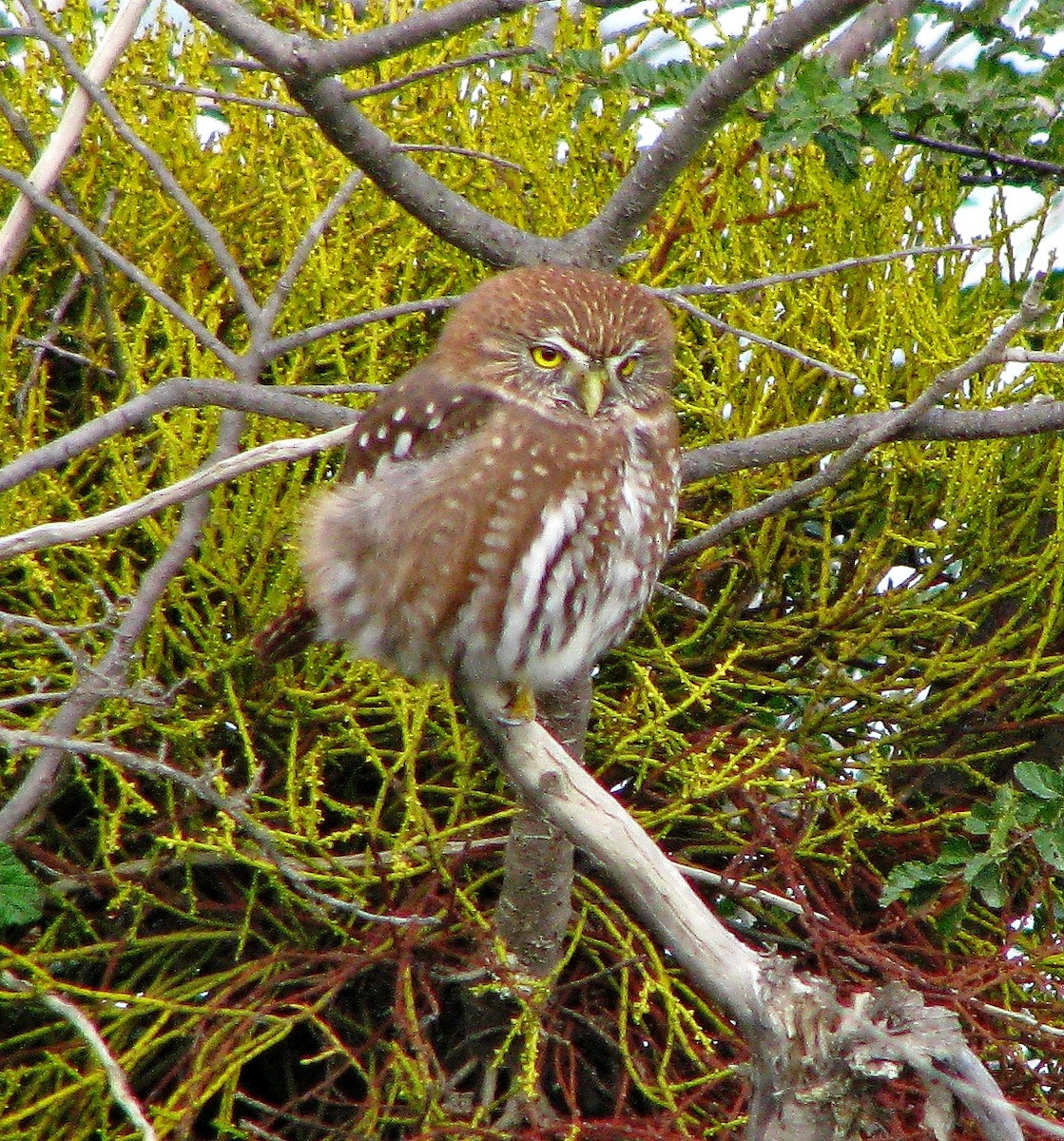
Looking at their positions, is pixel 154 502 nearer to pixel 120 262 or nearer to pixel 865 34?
pixel 120 262

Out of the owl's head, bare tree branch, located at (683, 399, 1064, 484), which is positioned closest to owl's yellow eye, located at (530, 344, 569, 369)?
the owl's head

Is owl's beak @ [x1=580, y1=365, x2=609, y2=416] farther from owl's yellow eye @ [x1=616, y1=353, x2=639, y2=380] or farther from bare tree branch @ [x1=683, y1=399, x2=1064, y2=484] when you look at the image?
bare tree branch @ [x1=683, y1=399, x2=1064, y2=484]

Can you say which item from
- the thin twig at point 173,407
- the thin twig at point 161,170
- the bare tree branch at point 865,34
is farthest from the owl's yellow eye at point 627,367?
the bare tree branch at point 865,34

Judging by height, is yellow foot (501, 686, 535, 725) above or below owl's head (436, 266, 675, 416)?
below

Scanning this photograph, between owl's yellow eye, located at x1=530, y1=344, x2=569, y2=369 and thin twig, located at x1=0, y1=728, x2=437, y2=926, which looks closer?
thin twig, located at x1=0, y1=728, x2=437, y2=926

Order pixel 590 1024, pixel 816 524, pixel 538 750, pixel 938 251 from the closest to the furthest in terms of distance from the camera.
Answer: pixel 538 750
pixel 938 251
pixel 590 1024
pixel 816 524

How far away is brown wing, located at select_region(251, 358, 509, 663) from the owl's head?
5 centimetres

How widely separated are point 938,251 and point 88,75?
115cm

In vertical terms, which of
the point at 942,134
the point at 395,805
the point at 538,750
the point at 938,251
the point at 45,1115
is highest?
the point at 942,134

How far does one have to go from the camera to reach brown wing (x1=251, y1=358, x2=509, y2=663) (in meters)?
2.08

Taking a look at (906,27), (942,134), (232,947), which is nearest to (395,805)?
(232,947)

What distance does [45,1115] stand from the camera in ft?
6.62

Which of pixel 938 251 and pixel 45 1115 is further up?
pixel 938 251

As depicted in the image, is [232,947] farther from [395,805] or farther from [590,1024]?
[590,1024]
